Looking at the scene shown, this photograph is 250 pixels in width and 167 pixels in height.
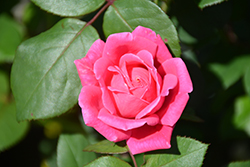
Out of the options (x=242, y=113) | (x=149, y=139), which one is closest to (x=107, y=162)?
(x=149, y=139)

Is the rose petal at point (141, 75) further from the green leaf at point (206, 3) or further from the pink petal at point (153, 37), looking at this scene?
the green leaf at point (206, 3)

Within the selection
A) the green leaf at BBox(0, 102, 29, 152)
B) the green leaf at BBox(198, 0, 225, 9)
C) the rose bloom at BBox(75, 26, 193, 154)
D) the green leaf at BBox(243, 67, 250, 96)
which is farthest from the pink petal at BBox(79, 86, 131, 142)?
the green leaf at BBox(0, 102, 29, 152)

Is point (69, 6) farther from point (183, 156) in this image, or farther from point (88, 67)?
point (183, 156)

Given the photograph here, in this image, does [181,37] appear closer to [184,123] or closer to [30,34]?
[184,123]

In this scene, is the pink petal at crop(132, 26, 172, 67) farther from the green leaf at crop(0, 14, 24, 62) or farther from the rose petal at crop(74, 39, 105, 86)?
the green leaf at crop(0, 14, 24, 62)

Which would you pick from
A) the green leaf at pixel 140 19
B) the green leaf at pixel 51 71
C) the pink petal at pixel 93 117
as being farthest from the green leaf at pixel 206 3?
the pink petal at pixel 93 117

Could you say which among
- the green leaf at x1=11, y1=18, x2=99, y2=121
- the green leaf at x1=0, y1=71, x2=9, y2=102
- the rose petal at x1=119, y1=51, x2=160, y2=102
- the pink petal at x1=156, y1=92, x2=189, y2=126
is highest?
the green leaf at x1=11, y1=18, x2=99, y2=121
